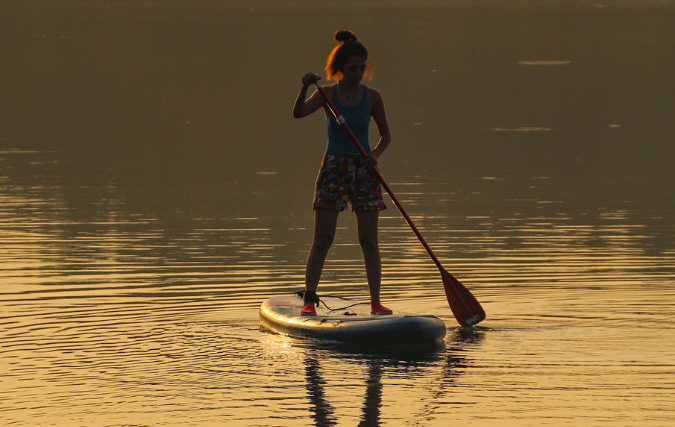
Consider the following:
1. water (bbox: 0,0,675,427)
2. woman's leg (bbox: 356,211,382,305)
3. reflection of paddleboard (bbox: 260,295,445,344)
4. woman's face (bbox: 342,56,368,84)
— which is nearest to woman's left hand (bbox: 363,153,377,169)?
woman's leg (bbox: 356,211,382,305)

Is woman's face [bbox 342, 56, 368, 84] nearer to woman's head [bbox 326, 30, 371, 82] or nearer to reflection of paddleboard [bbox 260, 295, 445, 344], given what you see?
Answer: woman's head [bbox 326, 30, 371, 82]

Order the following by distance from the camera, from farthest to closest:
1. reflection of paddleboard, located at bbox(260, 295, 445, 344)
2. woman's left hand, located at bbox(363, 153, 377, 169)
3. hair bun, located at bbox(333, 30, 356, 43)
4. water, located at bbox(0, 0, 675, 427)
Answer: hair bun, located at bbox(333, 30, 356, 43) < woman's left hand, located at bbox(363, 153, 377, 169) < reflection of paddleboard, located at bbox(260, 295, 445, 344) < water, located at bbox(0, 0, 675, 427)

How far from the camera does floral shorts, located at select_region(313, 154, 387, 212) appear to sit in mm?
9320

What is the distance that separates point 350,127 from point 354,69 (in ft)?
1.23

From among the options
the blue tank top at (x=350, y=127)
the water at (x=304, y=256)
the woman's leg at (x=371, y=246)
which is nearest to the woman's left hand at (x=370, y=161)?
the blue tank top at (x=350, y=127)

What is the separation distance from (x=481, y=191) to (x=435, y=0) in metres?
113

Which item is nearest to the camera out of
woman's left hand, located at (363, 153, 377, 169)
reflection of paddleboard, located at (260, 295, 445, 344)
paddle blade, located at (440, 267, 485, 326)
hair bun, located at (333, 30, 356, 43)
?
reflection of paddleboard, located at (260, 295, 445, 344)

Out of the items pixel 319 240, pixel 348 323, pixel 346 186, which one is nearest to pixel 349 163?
pixel 346 186

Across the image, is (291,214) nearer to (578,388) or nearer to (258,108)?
(578,388)

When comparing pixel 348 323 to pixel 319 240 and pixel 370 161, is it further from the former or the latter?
pixel 370 161

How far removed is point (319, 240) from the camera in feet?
31.2

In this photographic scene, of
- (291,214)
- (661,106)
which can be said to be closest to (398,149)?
(291,214)

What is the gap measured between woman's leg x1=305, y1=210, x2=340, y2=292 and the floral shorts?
0.08 metres

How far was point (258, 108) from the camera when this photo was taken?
35.8 metres
